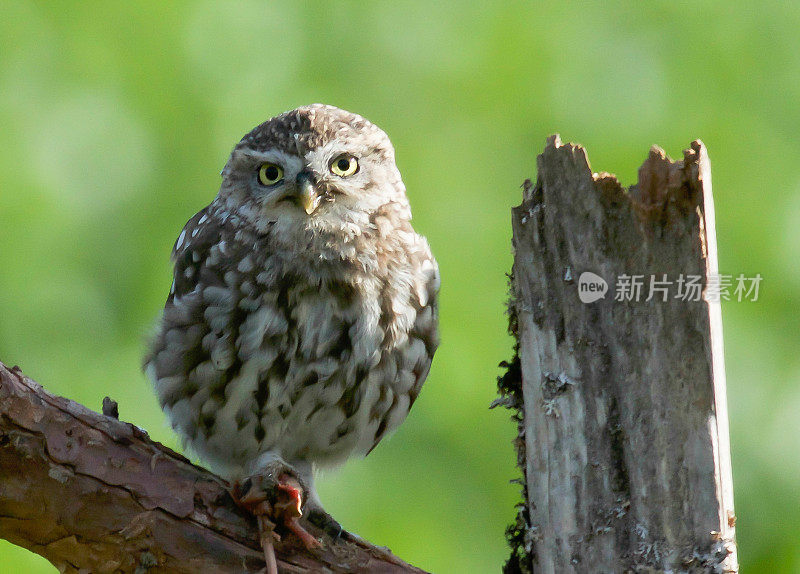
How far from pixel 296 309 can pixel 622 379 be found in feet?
3.68

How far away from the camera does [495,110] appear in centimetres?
580

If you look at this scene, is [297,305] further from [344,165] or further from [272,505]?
[272,505]

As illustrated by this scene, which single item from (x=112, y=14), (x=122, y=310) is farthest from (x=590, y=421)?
(x=112, y=14)

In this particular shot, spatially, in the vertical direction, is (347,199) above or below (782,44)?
below

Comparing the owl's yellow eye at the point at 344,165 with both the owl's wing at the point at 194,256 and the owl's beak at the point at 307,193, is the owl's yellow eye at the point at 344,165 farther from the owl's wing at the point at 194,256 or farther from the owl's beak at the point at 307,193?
the owl's wing at the point at 194,256

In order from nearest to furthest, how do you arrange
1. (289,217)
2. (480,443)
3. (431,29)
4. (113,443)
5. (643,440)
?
(643,440)
(113,443)
(289,217)
(480,443)
(431,29)

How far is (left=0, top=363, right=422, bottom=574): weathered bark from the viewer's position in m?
2.32

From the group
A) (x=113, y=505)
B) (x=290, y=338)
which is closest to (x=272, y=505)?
(x=113, y=505)

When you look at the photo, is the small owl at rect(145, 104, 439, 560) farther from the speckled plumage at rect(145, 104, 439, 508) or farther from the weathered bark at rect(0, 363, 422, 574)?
the weathered bark at rect(0, 363, 422, 574)

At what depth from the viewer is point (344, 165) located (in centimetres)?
307

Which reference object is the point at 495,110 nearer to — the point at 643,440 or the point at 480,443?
the point at 480,443

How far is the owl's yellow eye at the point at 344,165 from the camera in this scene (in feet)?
9.96

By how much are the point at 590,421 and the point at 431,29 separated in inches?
178

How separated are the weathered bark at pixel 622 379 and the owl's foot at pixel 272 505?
0.58 meters
